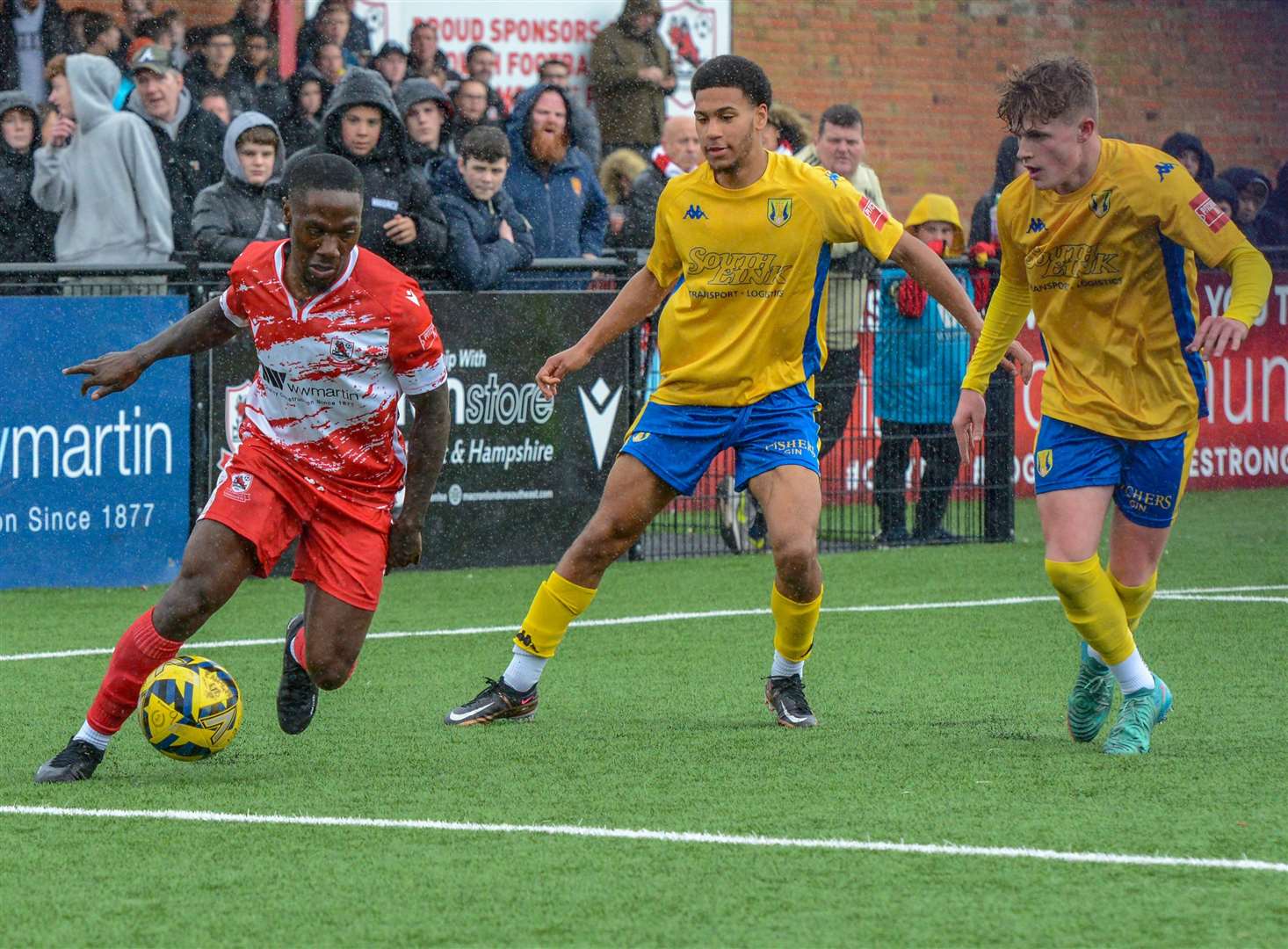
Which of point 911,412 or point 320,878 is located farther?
point 911,412

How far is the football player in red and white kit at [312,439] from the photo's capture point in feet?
21.5

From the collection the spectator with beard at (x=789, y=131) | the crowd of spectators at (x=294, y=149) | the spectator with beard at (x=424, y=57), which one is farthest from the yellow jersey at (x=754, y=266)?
the spectator with beard at (x=424, y=57)

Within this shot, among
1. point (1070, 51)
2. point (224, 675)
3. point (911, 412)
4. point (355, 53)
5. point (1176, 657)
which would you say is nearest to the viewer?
point (224, 675)

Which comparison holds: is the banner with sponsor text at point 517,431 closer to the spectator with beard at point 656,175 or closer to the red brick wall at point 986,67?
the spectator with beard at point 656,175

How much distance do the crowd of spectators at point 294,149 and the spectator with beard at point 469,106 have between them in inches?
0.6

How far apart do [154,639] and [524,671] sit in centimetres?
160

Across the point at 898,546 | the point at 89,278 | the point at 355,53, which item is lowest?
the point at 898,546

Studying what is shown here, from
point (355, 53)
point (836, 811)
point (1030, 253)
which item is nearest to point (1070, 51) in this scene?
point (355, 53)

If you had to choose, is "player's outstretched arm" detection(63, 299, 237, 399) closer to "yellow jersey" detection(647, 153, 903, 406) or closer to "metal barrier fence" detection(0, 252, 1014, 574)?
"yellow jersey" detection(647, 153, 903, 406)

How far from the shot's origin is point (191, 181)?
42.7ft

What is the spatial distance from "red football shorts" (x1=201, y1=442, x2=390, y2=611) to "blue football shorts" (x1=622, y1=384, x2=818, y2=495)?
103 centimetres

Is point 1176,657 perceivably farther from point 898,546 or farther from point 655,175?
point 655,175

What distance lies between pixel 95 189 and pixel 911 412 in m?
4.99

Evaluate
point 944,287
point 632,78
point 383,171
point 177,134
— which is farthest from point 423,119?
point 944,287
